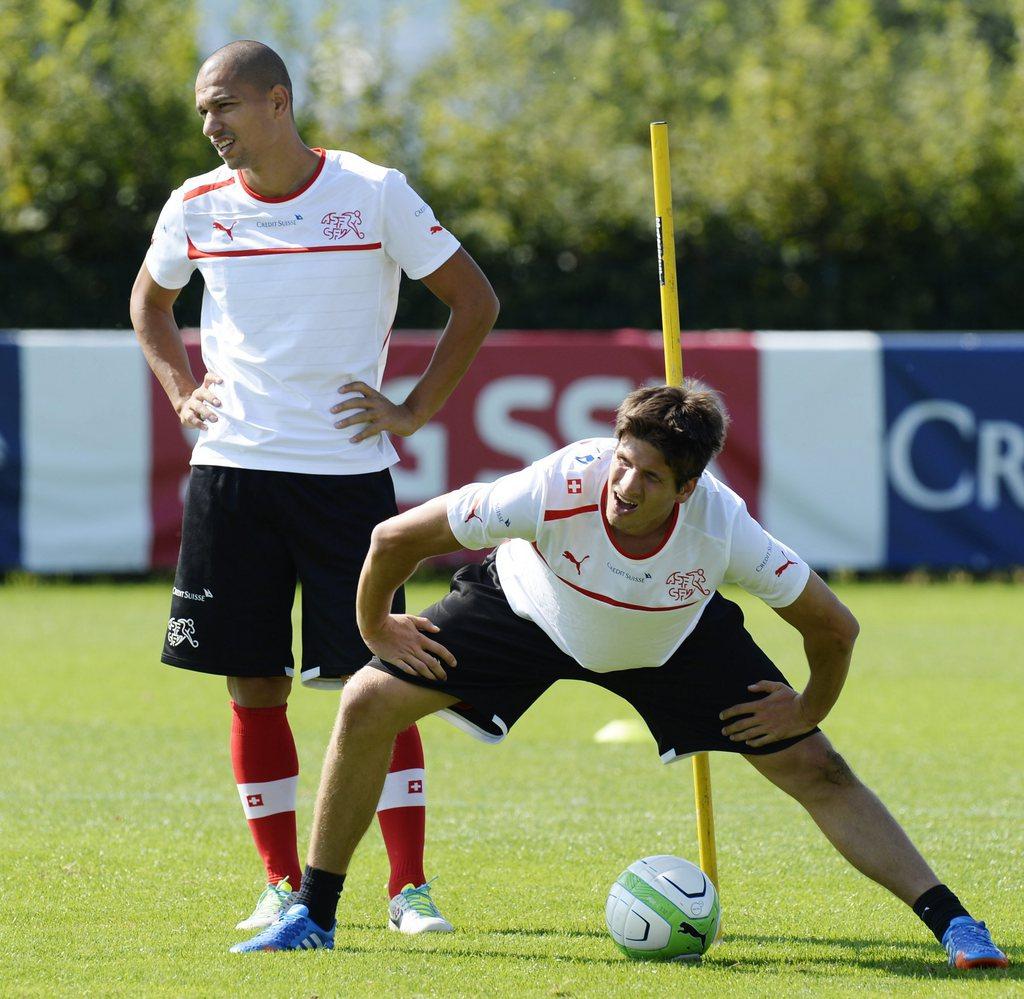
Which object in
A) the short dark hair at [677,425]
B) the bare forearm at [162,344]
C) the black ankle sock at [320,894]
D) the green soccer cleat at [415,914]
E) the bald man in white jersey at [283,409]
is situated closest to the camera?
the short dark hair at [677,425]

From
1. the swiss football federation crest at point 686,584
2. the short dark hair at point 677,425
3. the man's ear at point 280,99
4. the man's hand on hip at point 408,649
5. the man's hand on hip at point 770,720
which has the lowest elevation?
the man's hand on hip at point 770,720

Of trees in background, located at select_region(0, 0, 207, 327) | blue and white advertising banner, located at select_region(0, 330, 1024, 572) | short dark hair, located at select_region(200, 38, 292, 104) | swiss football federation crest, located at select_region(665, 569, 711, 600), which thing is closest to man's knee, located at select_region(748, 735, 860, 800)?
swiss football federation crest, located at select_region(665, 569, 711, 600)

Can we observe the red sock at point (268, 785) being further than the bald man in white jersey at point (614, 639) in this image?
Yes

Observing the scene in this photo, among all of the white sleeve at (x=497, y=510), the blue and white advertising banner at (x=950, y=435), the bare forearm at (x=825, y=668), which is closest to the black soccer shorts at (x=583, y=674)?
the bare forearm at (x=825, y=668)

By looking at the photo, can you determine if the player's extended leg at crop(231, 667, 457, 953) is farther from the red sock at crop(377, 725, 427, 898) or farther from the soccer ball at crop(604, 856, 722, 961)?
the soccer ball at crop(604, 856, 722, 961)

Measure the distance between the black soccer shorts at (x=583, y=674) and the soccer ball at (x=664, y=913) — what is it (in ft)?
1.13

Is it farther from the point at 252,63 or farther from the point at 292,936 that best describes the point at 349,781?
the point at 252,63

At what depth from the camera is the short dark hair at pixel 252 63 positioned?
4887 mm

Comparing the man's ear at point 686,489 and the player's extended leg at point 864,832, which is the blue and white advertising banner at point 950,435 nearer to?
the player's extended leg at point 864,832

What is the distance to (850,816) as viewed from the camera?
4609mm

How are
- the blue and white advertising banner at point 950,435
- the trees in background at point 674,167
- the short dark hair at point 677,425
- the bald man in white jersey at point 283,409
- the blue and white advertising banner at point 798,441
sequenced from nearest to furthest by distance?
the short dark hair at point 677,425
the bald man in white jersey at point 283,409
the blue and white advertising banner at point 798,441
the blue and white advertising banner at point 950,435
the trees in background at point 674,167

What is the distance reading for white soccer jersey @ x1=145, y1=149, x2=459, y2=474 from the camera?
495cm

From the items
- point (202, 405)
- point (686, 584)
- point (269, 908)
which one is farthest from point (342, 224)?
point (269, 908)

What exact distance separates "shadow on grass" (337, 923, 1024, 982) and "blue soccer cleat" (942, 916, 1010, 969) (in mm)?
22
